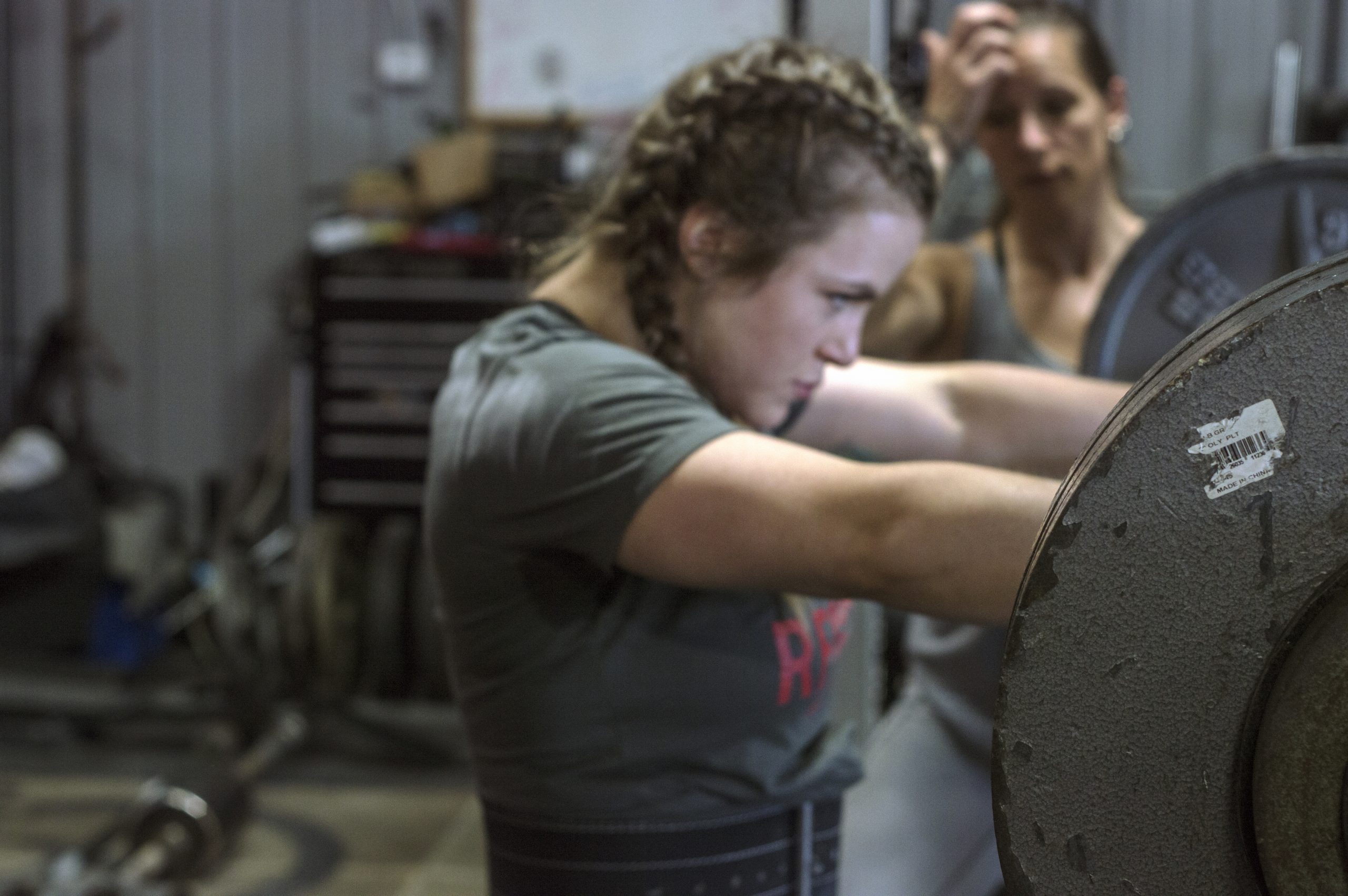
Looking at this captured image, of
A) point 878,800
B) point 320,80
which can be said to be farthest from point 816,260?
point 320,80

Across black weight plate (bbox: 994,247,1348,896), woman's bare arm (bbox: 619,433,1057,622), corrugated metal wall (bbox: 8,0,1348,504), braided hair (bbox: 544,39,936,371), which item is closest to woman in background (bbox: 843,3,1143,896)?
braided hair (bbox: 544,39,936,371)

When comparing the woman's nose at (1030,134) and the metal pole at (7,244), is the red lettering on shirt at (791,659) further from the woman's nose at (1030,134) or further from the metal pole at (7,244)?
the metal pole at (7,244)

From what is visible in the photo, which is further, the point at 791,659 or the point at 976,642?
the point at 976,642

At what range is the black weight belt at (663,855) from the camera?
3.13 feet

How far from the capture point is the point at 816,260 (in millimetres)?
965

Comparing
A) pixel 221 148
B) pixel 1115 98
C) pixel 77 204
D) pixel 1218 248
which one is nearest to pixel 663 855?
pixel 1218 248

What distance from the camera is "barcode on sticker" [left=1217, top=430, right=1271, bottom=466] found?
1.53ft

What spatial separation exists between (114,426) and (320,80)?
1.34 meters

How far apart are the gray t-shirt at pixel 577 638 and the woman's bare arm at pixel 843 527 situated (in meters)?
0.07

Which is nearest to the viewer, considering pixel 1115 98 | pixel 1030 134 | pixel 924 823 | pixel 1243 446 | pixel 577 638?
pixel 1243 446

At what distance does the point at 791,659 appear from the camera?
1001 millimetres

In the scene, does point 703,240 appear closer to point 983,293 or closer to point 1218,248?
point 1218,248

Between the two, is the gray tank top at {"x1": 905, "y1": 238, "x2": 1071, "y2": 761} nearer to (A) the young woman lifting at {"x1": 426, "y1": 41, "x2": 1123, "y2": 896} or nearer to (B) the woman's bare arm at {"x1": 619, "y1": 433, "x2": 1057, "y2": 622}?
(A) the young woman lifting at {"x1": 426, "y1": 41, "x2": 1123, "y2": 896}

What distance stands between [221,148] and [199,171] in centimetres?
11
